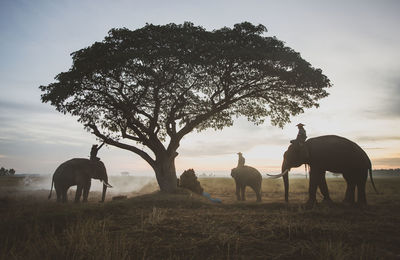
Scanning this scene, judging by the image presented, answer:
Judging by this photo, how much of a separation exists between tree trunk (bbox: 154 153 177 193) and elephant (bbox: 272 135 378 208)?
9.00 m

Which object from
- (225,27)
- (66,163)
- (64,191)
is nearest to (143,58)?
(225,27)

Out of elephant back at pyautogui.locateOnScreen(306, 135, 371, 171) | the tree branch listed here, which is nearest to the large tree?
the tree branch

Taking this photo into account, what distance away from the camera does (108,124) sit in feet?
58.1

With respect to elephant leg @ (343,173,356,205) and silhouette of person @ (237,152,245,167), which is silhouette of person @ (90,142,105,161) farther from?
elephant leg @ (343,173,356,205)

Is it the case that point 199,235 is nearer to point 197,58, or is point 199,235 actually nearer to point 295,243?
point 295,243

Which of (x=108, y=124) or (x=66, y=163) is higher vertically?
(x=108, y=124)

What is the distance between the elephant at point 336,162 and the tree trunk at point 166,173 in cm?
900

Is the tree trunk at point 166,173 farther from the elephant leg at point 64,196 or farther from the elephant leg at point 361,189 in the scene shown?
the elephant leg at point 361,189

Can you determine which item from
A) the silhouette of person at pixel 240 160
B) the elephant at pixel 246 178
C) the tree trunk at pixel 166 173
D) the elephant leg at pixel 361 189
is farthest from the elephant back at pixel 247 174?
the elephant leg at pixel 361 189

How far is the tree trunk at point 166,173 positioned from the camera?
677 inches

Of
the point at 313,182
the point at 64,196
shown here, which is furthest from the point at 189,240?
the point at 64,196

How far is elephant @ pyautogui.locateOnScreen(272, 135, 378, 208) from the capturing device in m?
10.3

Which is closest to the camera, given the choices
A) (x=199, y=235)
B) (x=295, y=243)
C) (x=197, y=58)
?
(x=295, y=243)

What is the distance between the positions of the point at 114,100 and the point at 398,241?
1511 cm
